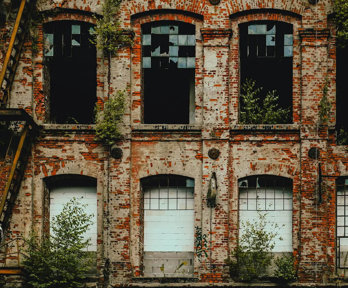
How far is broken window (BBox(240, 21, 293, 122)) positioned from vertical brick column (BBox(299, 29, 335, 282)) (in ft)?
1.99

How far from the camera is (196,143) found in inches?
573

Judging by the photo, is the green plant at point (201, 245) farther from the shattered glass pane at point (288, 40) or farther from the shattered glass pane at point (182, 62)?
the shattered glass pane at point (288, 40)

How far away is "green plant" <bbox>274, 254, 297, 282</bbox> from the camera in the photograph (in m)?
13.8

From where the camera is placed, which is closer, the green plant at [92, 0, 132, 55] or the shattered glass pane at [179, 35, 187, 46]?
the green plant at [92, 0, 132, 55]

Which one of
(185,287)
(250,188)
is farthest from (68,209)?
(250,188)

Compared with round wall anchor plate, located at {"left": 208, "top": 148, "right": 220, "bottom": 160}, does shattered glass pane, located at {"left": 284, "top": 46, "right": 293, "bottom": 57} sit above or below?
above

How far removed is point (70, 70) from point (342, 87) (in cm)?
783

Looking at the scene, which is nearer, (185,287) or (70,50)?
(185,287)

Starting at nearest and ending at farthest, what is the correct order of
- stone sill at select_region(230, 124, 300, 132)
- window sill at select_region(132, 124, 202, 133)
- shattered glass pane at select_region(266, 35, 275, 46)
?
stone sill at select_region(230, 124, 300, 132) → window sill at select_region(132, 124, 202, 133) → shattered glass pane at select_region(266, 35, 275, 46)

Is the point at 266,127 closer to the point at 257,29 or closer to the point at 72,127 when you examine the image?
the point at 257,29

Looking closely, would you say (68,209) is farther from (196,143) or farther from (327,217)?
(327,217)

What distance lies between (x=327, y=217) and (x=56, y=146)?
25.1ft

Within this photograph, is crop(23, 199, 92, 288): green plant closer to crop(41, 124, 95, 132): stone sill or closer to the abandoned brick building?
the abandoned brick building

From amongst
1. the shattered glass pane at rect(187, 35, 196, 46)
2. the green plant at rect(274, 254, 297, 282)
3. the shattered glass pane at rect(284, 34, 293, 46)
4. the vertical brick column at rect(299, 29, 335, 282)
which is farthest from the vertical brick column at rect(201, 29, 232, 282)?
the vertical brick column at rect(299, 29, 335, 282)
